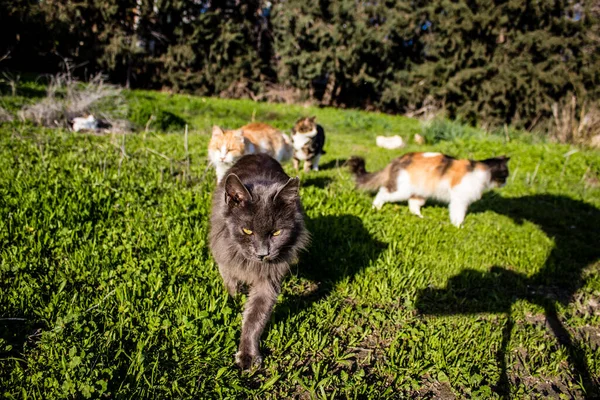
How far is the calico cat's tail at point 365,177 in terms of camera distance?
5867mm

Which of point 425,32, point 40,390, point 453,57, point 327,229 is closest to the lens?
point 40,390

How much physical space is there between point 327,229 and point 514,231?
10.8ft

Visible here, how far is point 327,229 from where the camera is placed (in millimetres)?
4316

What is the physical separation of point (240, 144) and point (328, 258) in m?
2.25

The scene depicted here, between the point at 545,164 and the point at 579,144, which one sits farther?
the point at 579,144

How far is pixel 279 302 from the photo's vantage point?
304 cm

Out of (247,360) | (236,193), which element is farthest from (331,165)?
(247,360)

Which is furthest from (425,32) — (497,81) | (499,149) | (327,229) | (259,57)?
(327,229)

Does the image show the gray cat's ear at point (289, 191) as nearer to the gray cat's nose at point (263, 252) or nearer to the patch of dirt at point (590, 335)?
the gray cat's nose at point (263, 252)

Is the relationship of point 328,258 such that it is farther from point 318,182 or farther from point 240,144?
point 318,182

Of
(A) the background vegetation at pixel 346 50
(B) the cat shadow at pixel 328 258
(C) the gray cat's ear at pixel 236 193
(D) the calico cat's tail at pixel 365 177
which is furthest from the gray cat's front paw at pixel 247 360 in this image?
(A) the background vegetation at pixel 346 50

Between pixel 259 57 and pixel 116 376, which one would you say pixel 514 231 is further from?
pixel 259 57

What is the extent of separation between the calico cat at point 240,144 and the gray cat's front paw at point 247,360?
8.91 feet

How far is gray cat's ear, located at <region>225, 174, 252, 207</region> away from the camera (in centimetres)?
247
